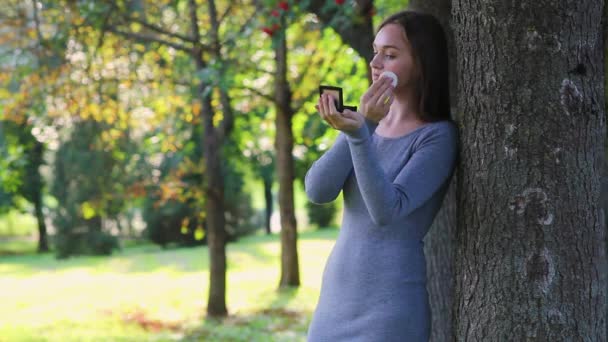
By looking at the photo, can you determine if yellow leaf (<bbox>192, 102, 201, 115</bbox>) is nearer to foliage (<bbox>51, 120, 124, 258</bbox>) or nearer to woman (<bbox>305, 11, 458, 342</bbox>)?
woman (<bbox>305, 11, 458, 342</bbox>)

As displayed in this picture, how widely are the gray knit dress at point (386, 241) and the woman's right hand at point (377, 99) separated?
0.12 feet

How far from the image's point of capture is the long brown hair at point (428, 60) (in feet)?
7.99

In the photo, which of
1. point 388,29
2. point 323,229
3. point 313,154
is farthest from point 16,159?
point 323,229

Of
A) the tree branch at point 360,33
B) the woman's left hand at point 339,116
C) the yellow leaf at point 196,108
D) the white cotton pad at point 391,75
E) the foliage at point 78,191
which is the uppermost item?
the tree branch at point 360,33

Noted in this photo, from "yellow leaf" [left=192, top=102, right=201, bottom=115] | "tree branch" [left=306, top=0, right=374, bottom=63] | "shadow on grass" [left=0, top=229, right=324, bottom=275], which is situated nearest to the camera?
"tree branch" [left=306, top=0, right=374, bottom=63]

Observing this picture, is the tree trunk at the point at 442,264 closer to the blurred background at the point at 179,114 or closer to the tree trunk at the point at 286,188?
the blurred background at the point at 179,114

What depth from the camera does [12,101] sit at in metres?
8.78

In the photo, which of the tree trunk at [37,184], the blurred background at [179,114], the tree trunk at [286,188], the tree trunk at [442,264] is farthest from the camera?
the tree trunk at [37,184]

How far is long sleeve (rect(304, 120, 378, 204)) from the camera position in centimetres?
233

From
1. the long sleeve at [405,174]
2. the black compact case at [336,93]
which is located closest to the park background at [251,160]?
the long sleeve at [405,174]

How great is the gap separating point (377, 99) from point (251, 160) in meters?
20.8

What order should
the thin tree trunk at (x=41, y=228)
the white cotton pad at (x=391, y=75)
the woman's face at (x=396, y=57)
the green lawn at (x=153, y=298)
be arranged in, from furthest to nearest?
1. the thin tree trunk at (x=41, y=228)
2. the green lawn at (x=153, y=298)
3. the woman's face at (x=396, y=57)
4. the white cotton pad at (x=391, y=75)

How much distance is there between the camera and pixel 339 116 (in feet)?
6.79

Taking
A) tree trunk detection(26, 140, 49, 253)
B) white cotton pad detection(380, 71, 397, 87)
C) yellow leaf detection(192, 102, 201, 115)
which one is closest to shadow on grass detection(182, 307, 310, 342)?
yellow leaf detection(192, 102, 201, 115)
